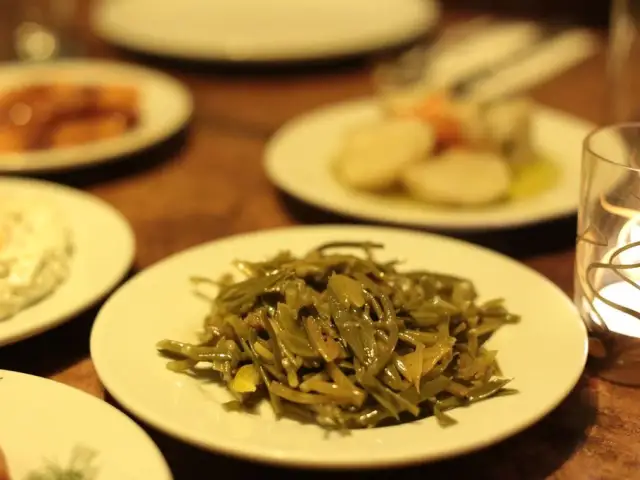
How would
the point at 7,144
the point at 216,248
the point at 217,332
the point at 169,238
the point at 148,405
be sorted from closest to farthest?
1. the point at 148,405
2. the point at 217,332
3. the point at 216,248
4. the point at 169,238
5. the point at 7,144

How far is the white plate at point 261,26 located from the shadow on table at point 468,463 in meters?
1.45

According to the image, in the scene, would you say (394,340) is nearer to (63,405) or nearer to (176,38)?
(63,405)

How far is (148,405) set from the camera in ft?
2.83

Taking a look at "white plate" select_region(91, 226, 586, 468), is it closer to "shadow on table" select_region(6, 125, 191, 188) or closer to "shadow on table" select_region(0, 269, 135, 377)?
"shadow on table" select_region(0, 269, 135, 377)

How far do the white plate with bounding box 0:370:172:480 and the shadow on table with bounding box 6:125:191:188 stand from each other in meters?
0.80

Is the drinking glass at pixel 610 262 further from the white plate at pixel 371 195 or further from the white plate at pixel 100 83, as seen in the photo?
the white plate at pixel 100 83

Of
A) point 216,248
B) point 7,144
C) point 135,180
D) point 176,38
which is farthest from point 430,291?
point 176,38

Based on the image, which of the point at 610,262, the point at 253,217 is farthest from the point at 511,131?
the point at 610,262

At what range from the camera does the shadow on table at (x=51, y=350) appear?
3.57ft

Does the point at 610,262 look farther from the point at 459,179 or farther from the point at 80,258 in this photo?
the point at 80,258

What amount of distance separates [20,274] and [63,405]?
284mm

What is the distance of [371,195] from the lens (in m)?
1.53

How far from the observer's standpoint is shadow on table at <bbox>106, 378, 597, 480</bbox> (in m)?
0.92

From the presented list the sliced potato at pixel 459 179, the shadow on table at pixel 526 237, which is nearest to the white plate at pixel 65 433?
the shadow on table at pixel 526 237
